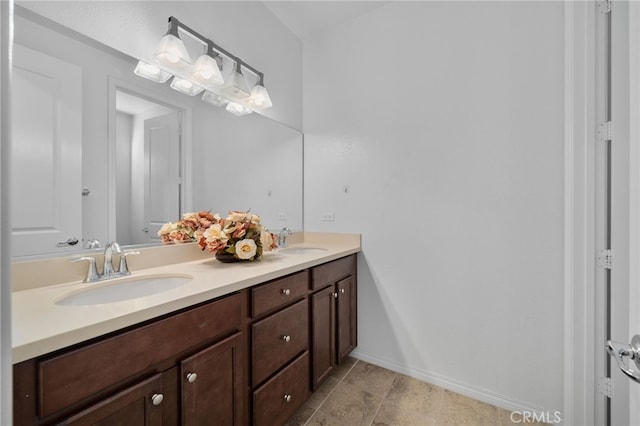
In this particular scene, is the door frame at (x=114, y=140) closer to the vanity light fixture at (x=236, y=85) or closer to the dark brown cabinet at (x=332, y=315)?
the vanity light fixture at (x=236, y=85)

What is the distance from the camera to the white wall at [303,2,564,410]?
154 cm

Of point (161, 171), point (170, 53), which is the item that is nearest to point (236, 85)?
point (170, 53)

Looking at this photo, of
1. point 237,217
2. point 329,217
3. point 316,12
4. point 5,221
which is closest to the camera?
point 5,221

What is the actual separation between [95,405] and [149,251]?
734 millimetres

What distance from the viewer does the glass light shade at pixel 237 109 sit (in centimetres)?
179

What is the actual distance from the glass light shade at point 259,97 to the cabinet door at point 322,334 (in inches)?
51.3

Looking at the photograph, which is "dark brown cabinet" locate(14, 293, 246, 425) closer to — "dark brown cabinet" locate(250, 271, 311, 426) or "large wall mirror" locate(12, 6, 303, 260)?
"dark brown cabinet" locate(250, 271, 311, 426)

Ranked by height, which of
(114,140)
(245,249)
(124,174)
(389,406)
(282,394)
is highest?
(114,140)

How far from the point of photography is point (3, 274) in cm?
29

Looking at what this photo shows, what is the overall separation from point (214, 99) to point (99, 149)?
27.8 inches

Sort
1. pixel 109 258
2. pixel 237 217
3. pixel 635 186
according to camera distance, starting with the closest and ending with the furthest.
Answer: pixel 635 186 < pixel 109 258 < pixel 237 217

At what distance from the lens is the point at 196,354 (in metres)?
0.92

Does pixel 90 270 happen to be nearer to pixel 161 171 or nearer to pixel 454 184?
pixel 161 171

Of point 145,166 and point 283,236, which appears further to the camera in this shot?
point 283,236
